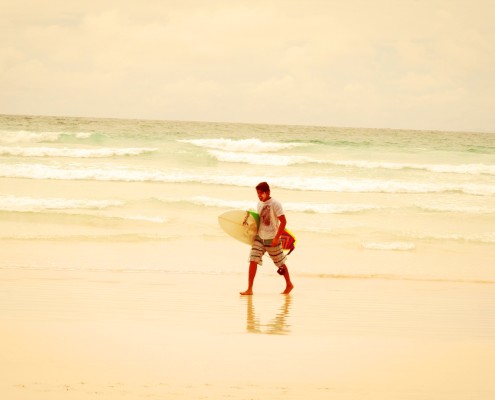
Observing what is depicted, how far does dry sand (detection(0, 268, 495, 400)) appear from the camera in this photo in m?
4.86

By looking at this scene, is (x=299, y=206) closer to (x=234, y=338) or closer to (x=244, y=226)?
(x=244, y=226)

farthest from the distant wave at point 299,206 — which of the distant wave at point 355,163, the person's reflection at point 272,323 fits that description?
the distant wave at point 355,163

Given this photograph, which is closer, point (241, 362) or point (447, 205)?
point (241, 362)

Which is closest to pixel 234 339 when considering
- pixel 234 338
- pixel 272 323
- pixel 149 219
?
pixel 234 338

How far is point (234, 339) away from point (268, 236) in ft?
8.88

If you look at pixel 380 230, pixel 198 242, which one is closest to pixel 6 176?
pixel 198 242

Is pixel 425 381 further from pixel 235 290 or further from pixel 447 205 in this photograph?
pixel 447 205

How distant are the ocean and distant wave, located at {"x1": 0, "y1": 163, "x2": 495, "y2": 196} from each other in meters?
0.06

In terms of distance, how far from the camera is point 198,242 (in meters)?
12.3

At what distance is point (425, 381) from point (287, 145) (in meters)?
24.5

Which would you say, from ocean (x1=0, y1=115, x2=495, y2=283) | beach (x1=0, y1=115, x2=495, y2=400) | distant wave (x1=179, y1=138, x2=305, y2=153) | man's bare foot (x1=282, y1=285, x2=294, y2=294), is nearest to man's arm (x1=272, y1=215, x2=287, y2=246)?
man's bare foot (x1=282, y1=285, x2=294, y2=294)

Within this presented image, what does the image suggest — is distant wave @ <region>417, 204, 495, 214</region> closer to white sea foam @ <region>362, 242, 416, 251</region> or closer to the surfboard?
white sea foam @ <region>362, 242, 416, 251</region>

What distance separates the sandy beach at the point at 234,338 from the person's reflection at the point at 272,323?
11 mm

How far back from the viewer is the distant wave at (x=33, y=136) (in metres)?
28.1
